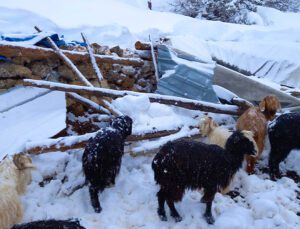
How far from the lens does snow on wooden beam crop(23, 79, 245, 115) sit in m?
5.95

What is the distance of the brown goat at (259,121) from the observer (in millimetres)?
5543

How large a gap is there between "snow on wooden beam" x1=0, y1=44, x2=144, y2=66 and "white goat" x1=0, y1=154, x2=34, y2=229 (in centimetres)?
269

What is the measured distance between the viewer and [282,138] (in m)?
5.45

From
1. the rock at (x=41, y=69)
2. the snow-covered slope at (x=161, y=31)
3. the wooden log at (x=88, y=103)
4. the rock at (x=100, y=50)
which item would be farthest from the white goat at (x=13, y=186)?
the snow-covered slope at (x=161, y=31)

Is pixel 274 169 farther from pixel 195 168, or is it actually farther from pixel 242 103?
pixel 195 168

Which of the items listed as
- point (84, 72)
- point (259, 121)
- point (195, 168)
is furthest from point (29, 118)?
point (259, 121)

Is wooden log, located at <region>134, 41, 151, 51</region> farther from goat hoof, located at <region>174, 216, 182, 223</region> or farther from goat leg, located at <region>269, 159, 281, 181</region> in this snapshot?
goat hoof, located at <region>174, 216, 182, 223</region>

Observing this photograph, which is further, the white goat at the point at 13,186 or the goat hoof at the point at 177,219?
the goat hoof at the point at 177,219

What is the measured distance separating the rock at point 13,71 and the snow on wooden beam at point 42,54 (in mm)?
187

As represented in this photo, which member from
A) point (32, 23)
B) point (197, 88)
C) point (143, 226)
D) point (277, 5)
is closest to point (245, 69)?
point (197, 88)

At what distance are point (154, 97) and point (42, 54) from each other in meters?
2.37

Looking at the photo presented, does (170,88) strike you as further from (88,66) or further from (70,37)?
(70,37)

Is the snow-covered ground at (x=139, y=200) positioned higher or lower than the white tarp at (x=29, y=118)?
lower

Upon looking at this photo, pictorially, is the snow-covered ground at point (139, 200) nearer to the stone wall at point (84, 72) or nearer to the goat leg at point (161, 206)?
the goat leg at point (161, 206)
